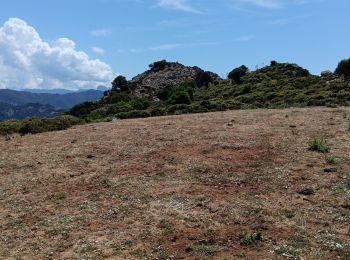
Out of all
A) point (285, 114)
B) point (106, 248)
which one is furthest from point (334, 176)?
point (285, 114)

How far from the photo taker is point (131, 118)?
143 ft

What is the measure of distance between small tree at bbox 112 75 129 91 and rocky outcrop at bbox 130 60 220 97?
1.35 meters

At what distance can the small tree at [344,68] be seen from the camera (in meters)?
63.7

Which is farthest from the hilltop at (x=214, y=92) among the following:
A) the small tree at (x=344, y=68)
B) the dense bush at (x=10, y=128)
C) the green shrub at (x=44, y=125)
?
the dense bush at (x=10, y=128)

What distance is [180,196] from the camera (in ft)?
59.6

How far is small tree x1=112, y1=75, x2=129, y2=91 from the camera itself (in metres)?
82.6

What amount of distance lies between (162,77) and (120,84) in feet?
27.4

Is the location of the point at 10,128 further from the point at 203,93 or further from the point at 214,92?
the point at 214,92

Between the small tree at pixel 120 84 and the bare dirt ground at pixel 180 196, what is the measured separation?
52.5m

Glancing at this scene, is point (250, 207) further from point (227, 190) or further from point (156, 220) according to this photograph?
point (156, 220)

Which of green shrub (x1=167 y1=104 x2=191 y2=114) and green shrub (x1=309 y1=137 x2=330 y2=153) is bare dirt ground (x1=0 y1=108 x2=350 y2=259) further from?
green shrub (x1=167 y1=104 x2=191 y2=114)

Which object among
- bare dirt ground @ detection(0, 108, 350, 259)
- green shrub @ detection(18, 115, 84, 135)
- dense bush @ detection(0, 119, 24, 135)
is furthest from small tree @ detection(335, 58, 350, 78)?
dense bush @ detection(0, 119, 24, 135)

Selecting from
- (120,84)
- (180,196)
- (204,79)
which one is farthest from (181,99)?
(180,196)

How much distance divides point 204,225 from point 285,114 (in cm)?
2279
